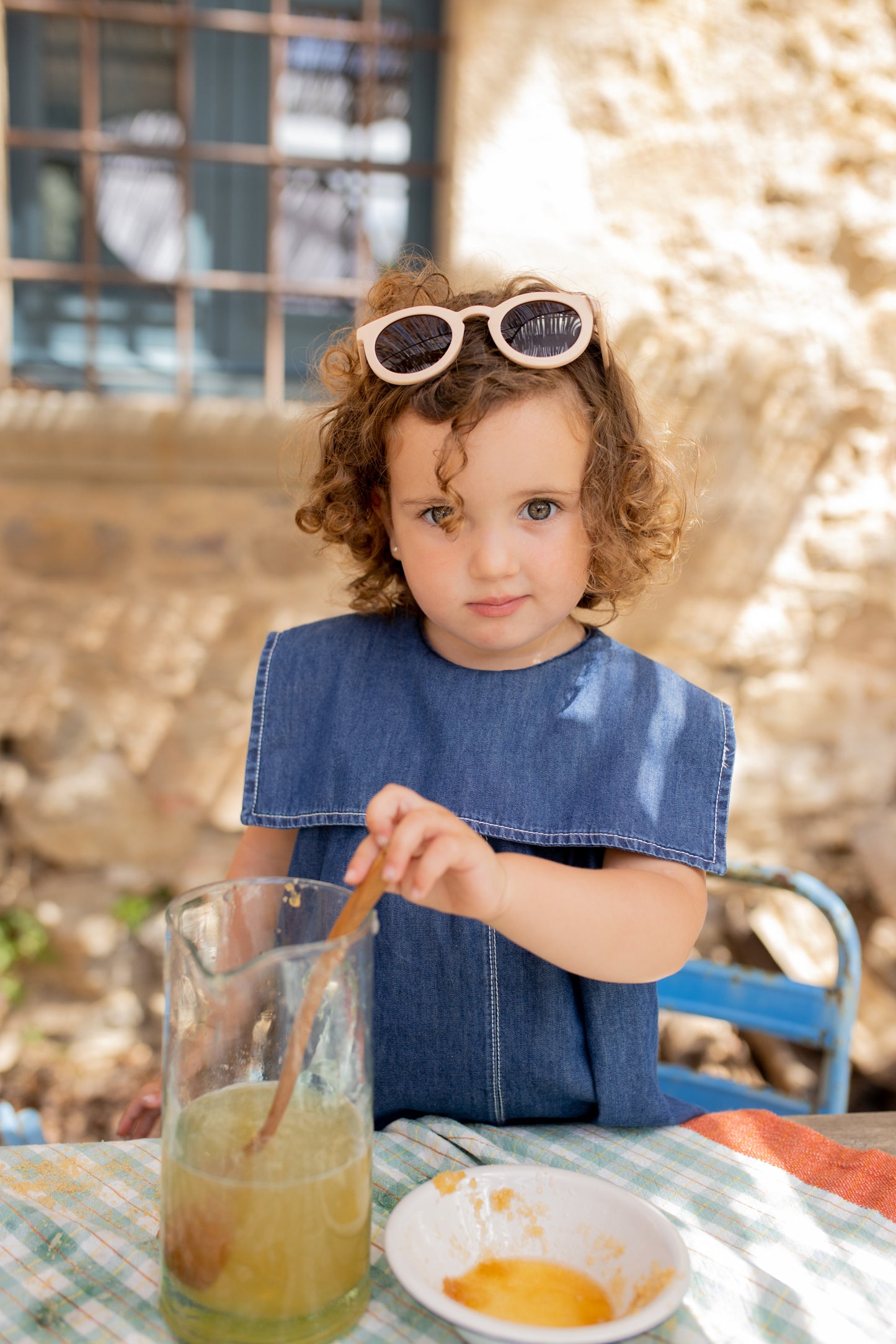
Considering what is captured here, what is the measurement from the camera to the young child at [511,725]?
953 mm

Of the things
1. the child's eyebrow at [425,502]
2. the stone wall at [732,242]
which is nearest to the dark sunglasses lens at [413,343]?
the child's eyebrow at [425,502]

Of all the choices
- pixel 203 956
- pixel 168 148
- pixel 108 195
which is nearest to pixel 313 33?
pixel 168 148

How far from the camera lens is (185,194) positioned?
2338mm

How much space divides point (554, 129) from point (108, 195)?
3.17 ft

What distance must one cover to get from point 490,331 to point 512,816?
1.50 ft

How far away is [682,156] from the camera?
2.21 meters

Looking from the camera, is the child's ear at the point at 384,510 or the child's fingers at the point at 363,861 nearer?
the child's fingers at the point at 363,861

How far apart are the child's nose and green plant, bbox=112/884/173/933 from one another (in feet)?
5.67

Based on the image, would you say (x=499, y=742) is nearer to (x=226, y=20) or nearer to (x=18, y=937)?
(x=18, y=937)

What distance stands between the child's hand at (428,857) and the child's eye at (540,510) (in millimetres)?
343

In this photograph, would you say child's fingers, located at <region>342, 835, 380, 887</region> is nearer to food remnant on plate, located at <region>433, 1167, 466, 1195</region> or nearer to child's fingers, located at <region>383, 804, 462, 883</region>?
child's fingers, located at <region>383, 804, 462, 883</region>

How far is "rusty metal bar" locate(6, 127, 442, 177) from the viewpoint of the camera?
2.29 meters

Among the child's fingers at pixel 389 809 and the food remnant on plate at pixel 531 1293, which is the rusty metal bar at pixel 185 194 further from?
the food remnant on plate at pixel 531 1293

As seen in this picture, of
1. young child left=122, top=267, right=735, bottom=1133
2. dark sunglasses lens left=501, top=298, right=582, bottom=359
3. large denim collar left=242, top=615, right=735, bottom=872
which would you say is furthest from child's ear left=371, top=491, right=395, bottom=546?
dark sunglasses lens left=501, top=298, right=582, bottom=359
